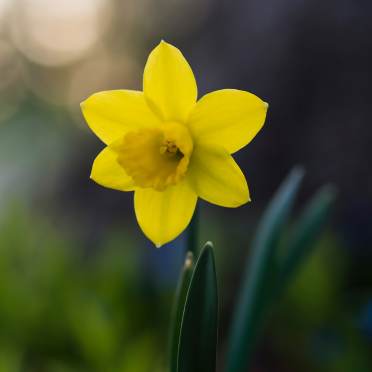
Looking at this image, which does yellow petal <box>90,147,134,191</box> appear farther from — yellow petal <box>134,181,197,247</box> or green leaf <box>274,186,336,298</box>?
green leaf <box>274,186,336,298</box>

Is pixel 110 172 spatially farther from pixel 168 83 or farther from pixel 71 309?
pixel 71 309

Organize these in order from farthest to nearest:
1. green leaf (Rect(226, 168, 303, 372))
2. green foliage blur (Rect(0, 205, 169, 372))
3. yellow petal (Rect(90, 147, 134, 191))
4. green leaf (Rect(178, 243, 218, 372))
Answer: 1. green foliage blur (Rect(0, 205, 169, 372))
2. green leaf (Rect(226, 168, 303, 372))
3. yellow petal (Rect(90, 147, 134, 191))
4. green leaf (Rect(178, 243, 218, 372))

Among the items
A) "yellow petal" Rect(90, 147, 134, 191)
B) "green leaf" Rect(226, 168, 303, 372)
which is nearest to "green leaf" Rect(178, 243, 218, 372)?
"yellow petal" Rect(90, 147, 134, 191)

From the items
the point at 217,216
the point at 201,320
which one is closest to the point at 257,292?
the point at 201,320

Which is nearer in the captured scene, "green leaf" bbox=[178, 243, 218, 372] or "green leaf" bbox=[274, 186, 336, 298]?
"green leaf" bbox=[178, 243, 218, 372]

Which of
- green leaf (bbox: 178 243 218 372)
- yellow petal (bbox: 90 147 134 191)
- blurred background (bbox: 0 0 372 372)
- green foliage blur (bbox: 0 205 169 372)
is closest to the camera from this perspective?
green leaf (bbox: 178 243 218 372)

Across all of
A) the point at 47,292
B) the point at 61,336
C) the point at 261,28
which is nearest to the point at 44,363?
the point at 61,336

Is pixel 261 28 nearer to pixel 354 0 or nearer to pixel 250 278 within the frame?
pixel 354 0
